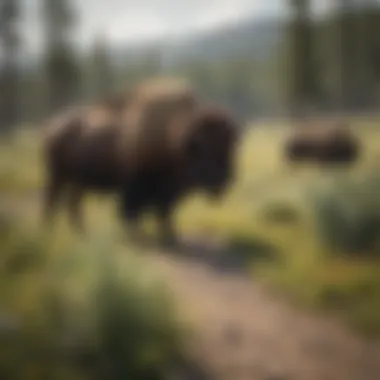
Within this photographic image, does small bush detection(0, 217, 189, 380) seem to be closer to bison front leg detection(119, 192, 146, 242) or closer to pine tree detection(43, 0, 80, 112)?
bison front leg detection(119, 192, 146, 242)

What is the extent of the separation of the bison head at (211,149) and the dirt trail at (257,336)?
0.44ft

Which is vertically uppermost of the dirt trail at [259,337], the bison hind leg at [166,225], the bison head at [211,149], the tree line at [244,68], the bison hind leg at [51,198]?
the tree line at [244,68]

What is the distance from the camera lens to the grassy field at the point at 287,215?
147 cm

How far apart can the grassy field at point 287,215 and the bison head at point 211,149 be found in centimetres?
2

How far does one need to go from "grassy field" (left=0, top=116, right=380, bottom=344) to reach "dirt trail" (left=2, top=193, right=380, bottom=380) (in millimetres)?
42

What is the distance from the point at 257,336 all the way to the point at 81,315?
299 mm

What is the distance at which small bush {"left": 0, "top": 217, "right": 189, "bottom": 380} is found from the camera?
1452mm

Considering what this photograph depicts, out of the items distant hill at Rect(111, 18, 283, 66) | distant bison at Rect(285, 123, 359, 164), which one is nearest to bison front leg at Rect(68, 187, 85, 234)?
distant hill at Rect(111, 18, 283, 66)

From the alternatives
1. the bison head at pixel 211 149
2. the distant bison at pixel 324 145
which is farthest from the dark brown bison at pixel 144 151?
the distant bison at pixel 324 145

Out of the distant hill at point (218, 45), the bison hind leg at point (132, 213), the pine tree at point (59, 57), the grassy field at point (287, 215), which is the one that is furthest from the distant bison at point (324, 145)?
the pine tree at point (59, 57)

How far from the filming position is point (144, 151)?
1525 mm

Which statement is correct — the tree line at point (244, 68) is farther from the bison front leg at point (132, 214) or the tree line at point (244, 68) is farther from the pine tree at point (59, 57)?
the bison front leg at point (132, 214)

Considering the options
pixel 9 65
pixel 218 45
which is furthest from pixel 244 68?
pixel 9 65

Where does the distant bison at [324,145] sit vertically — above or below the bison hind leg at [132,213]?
above
